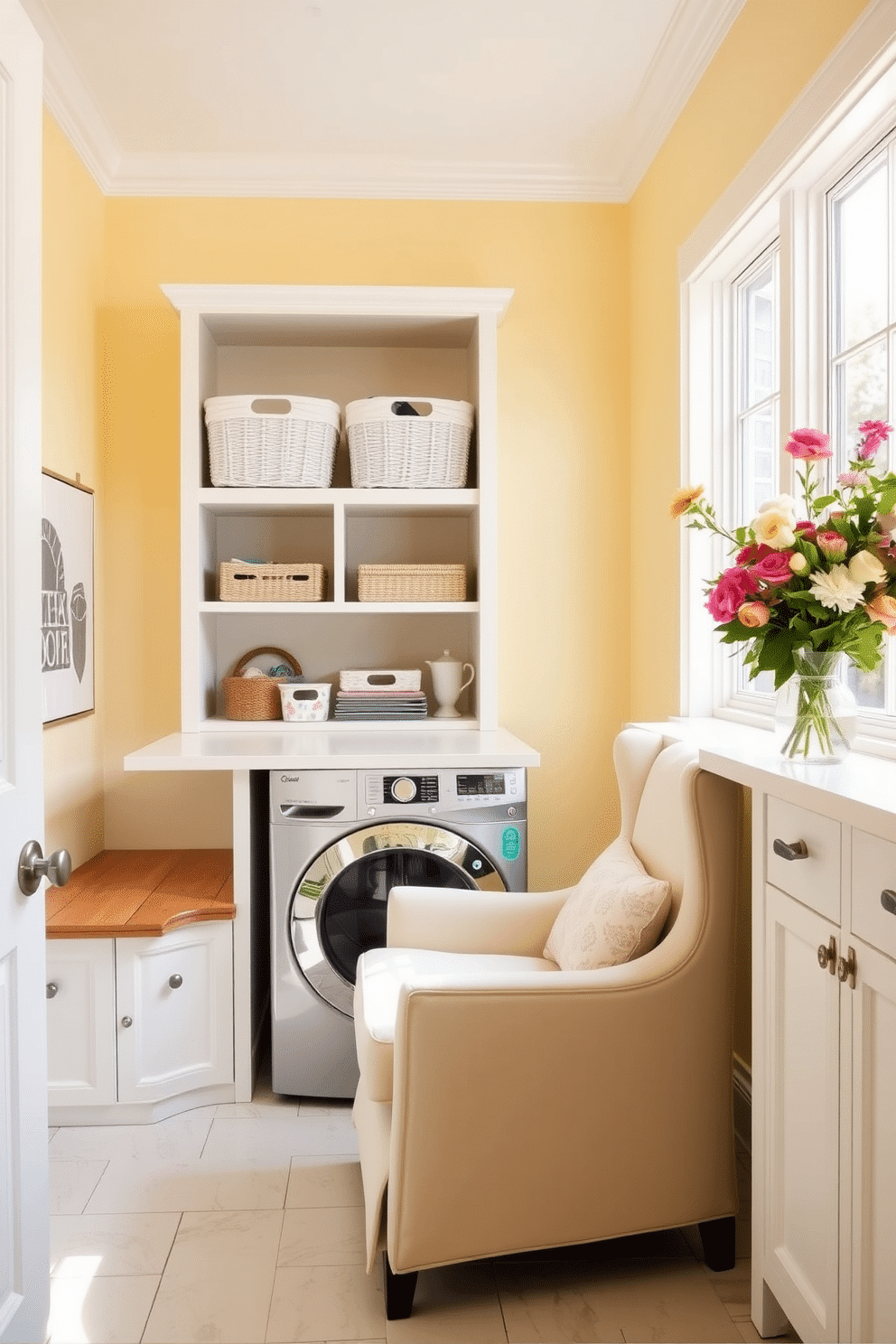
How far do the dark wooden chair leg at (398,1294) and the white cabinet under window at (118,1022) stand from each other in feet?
3.10

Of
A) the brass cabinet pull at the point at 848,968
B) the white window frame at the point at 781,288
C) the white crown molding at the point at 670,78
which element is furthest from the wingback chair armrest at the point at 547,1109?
the white crown molding at the point at 670,78

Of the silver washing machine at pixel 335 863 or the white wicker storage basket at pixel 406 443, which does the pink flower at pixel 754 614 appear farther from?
the white wicker storage basket at pixel 406 443

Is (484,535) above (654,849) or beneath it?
above

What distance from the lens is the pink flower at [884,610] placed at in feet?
4.79

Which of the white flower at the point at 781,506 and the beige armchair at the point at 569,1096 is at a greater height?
the white flower at the point at 781,506

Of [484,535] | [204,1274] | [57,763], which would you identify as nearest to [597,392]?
[484,535]

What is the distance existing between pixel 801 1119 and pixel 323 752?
143 cm

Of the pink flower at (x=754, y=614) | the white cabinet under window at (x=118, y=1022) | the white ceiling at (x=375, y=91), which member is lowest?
the white cabinet under window at (x=118, y=1022)

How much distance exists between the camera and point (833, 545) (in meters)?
1.49

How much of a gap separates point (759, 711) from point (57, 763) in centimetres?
190

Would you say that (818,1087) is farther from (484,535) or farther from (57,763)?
(57,763)

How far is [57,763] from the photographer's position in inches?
108

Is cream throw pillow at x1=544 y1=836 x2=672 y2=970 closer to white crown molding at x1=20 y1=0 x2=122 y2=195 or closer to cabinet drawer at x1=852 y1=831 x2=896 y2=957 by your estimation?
cabinet drawer at x1=852 y1=831 x2=896 y2=957

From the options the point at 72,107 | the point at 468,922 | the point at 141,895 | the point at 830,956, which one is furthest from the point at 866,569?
the point at 72,107
